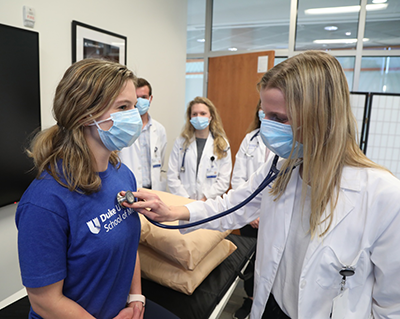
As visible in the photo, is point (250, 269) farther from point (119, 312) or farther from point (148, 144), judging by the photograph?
point (148, 144)

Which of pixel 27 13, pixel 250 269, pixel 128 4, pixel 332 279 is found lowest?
pixel 250 269

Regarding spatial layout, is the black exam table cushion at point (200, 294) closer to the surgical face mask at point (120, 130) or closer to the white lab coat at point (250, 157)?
the surgical face mask at point (120, 130)

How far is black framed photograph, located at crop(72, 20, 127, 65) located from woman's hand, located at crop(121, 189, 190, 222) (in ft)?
5.68

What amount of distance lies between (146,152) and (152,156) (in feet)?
0.22

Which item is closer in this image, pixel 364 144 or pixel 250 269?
pixel 250 269

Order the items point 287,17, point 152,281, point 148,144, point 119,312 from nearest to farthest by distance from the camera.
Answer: point 119,312, point 152,281, point 148,144, point 287,17

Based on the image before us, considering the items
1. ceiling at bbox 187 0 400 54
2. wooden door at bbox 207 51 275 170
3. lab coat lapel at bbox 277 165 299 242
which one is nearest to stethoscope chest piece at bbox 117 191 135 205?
lab coat lapel at bbox 277 165 299 242

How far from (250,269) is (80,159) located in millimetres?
1394

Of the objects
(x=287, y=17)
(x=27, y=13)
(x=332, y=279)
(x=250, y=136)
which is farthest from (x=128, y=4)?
(x=332, y=279)

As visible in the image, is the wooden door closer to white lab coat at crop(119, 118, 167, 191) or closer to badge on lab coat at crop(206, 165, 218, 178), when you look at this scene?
badge on lab coat at crop(206, 165, 218, 178)

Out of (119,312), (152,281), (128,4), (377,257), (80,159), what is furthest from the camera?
(128,4)

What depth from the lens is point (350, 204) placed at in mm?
876

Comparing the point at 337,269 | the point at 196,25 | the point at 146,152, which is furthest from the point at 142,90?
the point at 196,25

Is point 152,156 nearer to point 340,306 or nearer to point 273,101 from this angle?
point 273,101
